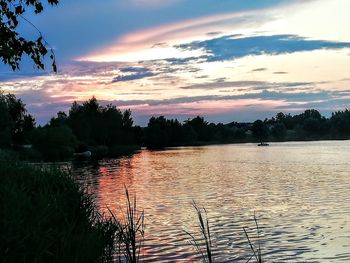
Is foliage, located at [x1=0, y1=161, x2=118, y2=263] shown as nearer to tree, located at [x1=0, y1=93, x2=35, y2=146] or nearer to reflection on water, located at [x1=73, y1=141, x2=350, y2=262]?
reflection on water, located at [x1=73, y1=141, x2=350, y2=262]

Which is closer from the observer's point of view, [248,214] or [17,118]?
[248,214]

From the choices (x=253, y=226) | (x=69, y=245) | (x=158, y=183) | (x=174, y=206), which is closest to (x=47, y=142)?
(x=158, y=183)

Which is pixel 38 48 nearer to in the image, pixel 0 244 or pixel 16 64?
pixel 16 64

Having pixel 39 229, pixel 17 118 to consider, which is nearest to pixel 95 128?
pixel 17 118

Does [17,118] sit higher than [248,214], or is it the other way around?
[17,118]

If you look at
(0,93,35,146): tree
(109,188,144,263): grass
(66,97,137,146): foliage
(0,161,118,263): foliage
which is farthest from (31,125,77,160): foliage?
(109,188,144,263): grass

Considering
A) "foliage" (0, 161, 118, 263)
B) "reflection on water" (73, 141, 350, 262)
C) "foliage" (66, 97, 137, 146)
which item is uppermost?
"foliage" (66, 97, 137, 146)

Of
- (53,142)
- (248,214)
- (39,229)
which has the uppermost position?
(53,142)

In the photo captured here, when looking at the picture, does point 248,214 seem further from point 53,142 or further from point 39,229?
point 53,142

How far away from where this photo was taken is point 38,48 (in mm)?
8820

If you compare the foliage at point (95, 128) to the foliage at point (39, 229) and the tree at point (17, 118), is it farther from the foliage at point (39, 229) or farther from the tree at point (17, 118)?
the foliage at point (39, 229)

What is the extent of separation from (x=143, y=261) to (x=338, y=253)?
7615 mm

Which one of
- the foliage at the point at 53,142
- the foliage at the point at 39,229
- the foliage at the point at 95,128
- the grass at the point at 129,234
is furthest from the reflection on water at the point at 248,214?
the foliage at the point at 95,128

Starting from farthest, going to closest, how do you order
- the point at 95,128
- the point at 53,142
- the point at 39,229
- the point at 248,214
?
1. the point at 95,128
2. the point at 53,142
3. the point at 248,214
4. the point at 39,229
